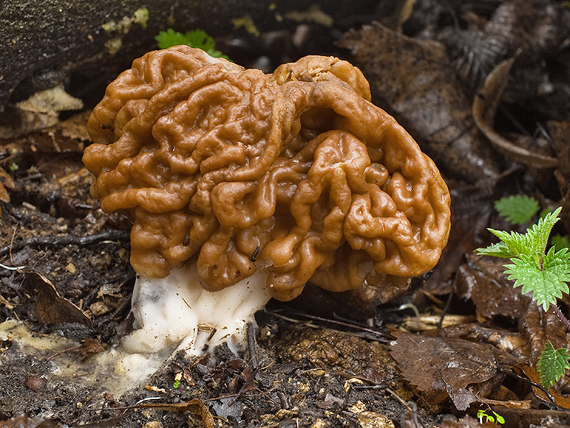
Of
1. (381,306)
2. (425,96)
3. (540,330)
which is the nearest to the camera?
(540,330)

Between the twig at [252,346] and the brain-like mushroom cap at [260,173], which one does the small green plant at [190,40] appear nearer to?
the brain-like mushroom cap at [260,173]

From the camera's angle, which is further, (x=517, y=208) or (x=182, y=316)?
(x=517, y=208)

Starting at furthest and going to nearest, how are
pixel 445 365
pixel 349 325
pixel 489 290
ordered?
pixel 489 290 < pixel 349 325 < pixel 445 365

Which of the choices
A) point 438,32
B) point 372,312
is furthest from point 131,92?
point 438,32

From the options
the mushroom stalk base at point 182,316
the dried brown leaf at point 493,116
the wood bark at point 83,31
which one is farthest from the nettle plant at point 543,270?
the wood bark at point 83,31

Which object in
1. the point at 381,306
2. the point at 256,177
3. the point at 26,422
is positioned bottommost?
the point at 381,306

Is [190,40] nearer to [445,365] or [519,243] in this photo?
[519,243]

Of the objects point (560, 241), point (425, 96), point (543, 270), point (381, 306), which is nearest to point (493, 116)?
point (425, 96)
